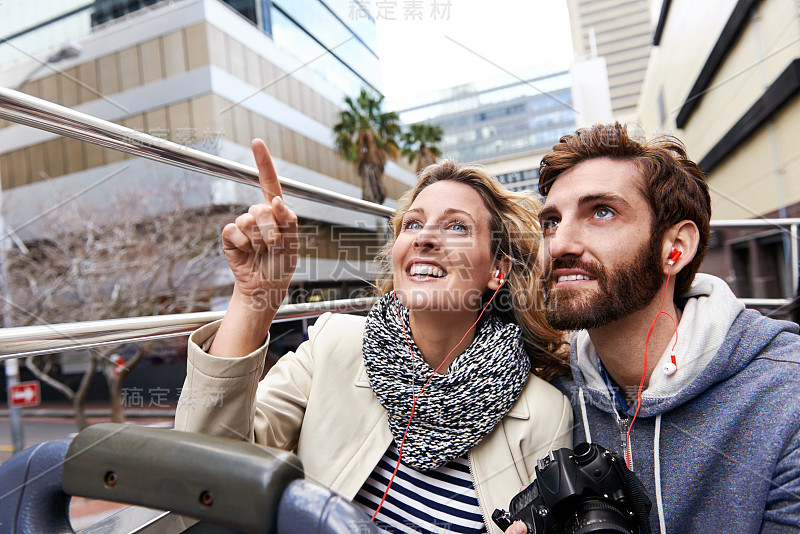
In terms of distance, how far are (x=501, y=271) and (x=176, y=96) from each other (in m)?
11.2

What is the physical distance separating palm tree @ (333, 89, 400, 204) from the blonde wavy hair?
686 centimetres

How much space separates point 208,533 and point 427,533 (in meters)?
0.69

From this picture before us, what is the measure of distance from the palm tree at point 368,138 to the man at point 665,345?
724 cm

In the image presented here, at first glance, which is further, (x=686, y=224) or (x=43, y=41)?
(x=43, y=41)

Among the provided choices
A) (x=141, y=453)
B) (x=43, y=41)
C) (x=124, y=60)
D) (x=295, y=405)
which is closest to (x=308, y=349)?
(x=295, y=405)

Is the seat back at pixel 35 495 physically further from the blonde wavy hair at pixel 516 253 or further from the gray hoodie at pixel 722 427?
the blonde wavy hair at pixel 516 253

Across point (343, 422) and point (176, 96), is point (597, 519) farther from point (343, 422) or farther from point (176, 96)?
point (176, 96)

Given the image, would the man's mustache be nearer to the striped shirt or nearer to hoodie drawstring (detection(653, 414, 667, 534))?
hoodie drawstring (detection(653, 414, 667, 534))

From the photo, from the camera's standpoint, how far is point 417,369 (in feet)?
4.12

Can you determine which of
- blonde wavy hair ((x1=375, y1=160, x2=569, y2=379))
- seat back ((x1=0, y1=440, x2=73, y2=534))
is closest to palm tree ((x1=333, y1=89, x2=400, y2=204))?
blonde wavy hair ((x1=375, y1=160, x2=569, y2=379))

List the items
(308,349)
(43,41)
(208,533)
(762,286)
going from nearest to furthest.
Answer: (208,533) → (308,349) → (762,286) → (43,41)

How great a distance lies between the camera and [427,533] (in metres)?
1.08

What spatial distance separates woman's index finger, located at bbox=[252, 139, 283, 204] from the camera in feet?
2.74

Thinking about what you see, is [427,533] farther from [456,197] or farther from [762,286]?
[762,286]
